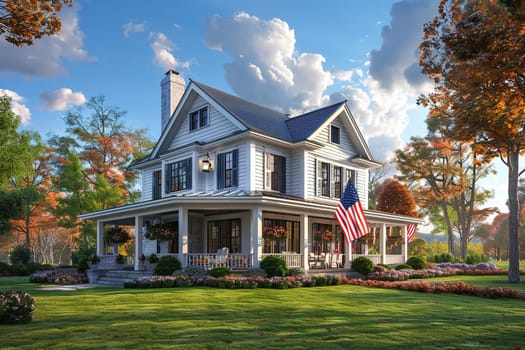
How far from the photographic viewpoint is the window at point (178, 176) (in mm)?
21781

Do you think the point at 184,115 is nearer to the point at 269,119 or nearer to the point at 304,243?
the point at 269,119

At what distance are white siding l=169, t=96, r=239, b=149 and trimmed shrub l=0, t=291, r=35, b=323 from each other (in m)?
12.7

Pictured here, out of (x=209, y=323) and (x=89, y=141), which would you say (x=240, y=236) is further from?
(x=89, y=141)

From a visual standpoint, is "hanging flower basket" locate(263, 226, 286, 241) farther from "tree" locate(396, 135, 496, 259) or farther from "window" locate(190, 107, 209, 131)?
"tree" locate(396, 135, 496, 259)

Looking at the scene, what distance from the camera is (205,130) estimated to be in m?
21.8

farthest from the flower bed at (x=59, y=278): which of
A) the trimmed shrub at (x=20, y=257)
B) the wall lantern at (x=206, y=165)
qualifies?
the trimmed shrub at (x=20, y=257)

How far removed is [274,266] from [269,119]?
8497 millimetres

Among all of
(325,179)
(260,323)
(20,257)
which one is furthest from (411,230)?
(20,257)

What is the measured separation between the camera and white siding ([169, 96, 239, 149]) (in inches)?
815

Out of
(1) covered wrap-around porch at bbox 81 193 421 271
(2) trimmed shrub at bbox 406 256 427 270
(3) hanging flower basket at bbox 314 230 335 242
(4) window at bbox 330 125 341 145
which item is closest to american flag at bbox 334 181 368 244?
(1) covered wrap-around porch at bbox 81 193 421 271

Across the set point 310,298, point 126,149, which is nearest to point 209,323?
point 310,298

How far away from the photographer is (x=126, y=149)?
39969 mm

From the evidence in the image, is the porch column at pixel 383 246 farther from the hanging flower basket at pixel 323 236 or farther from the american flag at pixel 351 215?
the american flag at pixel 351 215

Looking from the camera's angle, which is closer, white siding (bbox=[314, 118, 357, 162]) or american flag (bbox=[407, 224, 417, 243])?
white siding (bbox=[314, 118, 357, 162])
